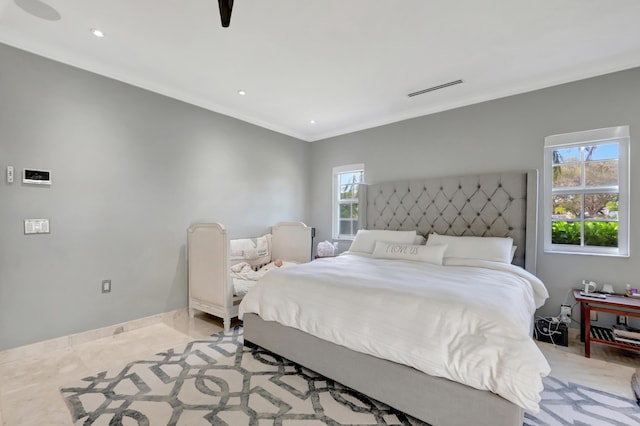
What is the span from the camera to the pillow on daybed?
3.65 meters

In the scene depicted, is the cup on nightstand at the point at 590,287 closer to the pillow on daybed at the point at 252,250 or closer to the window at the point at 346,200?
the window at the point at 346,200

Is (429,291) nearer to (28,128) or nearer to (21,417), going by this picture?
(21,417)

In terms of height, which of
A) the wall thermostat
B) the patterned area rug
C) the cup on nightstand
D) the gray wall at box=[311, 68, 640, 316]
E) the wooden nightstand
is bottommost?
the patterned area rug

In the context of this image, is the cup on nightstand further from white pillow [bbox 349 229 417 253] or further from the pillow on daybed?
the pillow on daybed

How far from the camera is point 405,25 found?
6.91ft

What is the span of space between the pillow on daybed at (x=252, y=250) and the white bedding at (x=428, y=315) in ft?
4.39

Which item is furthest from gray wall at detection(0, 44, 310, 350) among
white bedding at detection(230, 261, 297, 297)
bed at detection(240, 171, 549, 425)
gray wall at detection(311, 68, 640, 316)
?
gray wall at detection(311, 68, 640, 316)

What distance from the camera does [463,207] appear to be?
3.38 metres

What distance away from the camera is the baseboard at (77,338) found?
2.27 meters

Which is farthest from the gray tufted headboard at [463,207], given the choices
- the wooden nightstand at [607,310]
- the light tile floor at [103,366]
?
the light tile floor at [103,366]

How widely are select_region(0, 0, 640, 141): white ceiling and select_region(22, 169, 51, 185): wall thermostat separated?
98cm

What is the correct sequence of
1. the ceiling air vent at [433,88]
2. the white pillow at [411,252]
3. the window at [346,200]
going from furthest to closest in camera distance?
1. the window at [346,200]
2. the ceiling air vent at [433,88]
3. the white pillow at [411,252]

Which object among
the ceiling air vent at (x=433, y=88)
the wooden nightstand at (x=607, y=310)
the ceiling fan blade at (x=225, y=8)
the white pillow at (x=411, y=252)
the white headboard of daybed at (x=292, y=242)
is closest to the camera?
the ceiling fan blade at (x=225, y=8)

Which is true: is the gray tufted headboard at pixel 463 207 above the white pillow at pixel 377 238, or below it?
above
